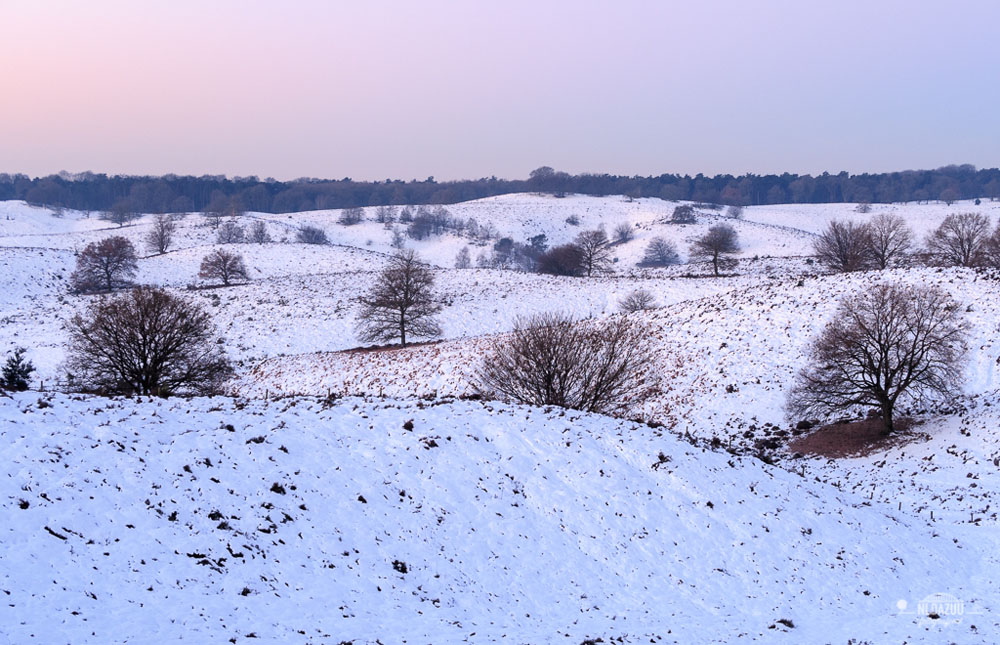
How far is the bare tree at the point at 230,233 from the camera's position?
102375 millimetres

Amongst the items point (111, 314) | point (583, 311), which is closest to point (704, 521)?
point (111, 314)

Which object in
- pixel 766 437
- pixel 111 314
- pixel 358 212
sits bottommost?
pixel 766 437

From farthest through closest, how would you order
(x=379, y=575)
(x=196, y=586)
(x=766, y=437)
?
1. (x=766, y=437)
2. (x=379, y=575)
3. (x=196, y=586)

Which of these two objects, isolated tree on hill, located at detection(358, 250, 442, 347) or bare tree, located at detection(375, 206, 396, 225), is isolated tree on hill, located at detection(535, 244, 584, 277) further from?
bare tree, located at detection(375, 206, 396, 225)

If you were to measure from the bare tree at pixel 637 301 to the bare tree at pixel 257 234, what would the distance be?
218 ft

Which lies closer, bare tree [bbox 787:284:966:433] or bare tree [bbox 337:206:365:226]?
bare tree [bbox 787:284:966:433]

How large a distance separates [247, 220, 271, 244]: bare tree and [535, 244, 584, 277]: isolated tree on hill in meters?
45.8

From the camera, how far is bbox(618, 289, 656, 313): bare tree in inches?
1991

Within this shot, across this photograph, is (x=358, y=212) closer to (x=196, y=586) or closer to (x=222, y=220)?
(x=222, y=220)

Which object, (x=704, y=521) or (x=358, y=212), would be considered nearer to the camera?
(x=704, y=521)

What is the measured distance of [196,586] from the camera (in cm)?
897

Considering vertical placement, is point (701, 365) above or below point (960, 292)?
below

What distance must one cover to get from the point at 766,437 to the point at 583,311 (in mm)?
29160

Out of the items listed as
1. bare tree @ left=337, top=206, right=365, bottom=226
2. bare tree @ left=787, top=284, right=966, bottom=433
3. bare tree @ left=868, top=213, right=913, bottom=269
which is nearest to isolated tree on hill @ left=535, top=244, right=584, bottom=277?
bare tree @ left=868, top=213, right=913, bottom=269
